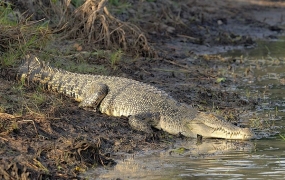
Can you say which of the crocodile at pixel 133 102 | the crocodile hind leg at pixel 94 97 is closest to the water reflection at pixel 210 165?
the crocodile at pixel 133 102

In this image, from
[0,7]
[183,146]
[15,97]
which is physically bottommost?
[183,146]

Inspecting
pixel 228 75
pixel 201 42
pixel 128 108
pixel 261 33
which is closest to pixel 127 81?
pixel 128 108

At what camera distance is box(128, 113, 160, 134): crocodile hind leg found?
26.2 ft

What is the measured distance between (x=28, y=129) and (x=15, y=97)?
3.36 feet

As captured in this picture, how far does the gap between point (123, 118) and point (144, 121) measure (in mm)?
387

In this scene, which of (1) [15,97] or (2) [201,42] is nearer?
(1) [15,97]

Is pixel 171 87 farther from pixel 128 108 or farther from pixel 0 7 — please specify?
pixel 0 7

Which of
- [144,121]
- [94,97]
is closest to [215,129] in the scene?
[144,121]

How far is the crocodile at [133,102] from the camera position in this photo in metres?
7.90

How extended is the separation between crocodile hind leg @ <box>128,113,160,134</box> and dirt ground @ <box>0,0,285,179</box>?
0.08 metres

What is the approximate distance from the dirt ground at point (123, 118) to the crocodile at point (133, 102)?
15 centimetres

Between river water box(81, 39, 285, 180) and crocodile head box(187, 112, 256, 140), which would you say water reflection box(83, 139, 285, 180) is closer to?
river water box(81, 39, 285, 180)

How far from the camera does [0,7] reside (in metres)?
10.2

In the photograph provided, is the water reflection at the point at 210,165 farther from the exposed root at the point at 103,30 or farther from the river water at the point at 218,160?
the exposed root at the point at 103,30
